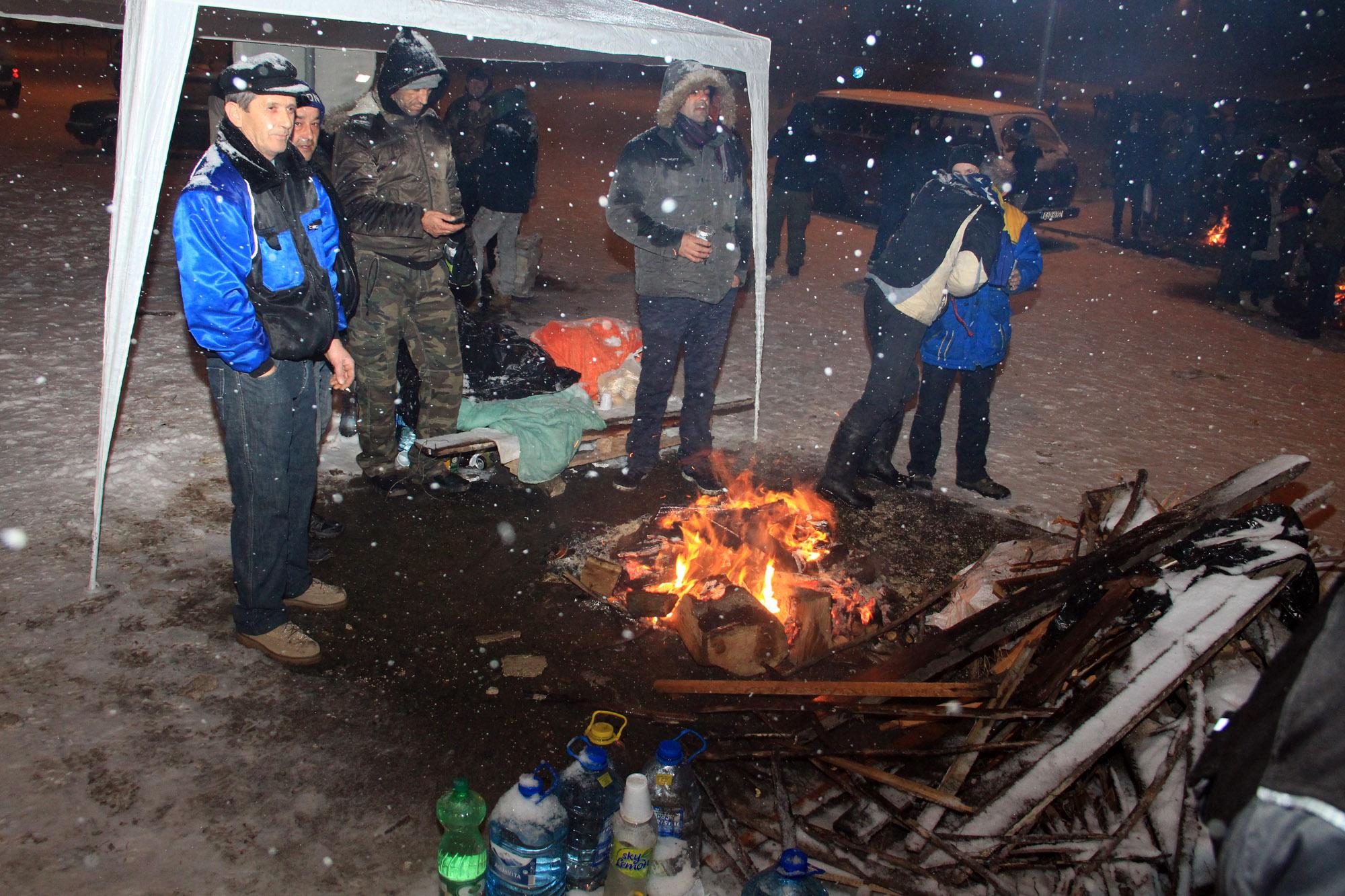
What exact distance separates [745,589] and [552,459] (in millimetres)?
1702

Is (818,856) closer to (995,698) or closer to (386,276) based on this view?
(995,698)

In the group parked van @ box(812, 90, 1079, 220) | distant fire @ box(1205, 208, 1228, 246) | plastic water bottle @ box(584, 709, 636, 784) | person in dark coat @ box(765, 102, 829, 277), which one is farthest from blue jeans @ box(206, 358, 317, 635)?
distant fire @ box(1205, 208, 1228, 246)

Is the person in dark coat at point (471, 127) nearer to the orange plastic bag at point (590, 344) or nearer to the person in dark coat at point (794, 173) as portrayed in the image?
the orange plastic bag at point (590, 344)

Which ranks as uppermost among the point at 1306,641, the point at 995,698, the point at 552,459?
the point at 1306,641

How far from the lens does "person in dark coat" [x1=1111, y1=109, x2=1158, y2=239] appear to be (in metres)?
14.1

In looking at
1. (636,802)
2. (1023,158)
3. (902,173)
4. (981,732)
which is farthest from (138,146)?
(1023,158)

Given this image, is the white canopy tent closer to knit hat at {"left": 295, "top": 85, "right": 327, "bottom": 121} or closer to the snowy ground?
knit hat at {"left": 295, "top": 85, "right": 327, "bottom": 121}

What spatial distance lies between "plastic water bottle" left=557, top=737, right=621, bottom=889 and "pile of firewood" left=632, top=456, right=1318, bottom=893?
0.40 metres

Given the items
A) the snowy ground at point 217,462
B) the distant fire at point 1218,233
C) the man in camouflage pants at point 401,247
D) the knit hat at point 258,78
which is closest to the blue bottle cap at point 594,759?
the snowy ground at point 217,462

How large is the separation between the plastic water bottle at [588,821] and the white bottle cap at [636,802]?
0.64 feet

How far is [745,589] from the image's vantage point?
12.9 feet

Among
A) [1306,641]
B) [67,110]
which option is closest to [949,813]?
[1306,641]

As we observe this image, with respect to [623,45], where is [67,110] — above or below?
above

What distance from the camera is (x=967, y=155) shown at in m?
4.88
